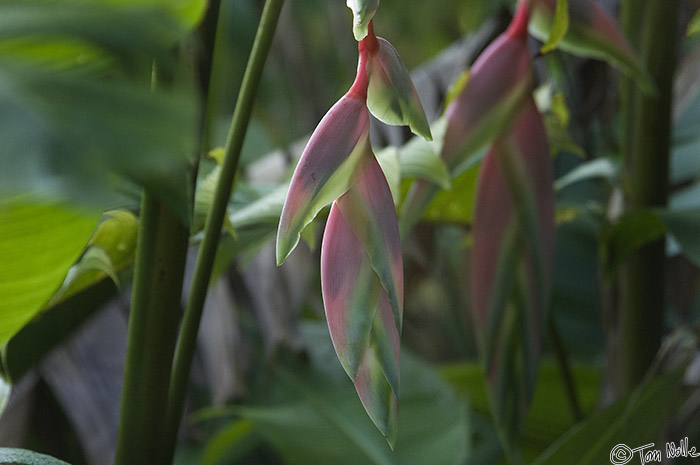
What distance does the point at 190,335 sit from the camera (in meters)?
0.30

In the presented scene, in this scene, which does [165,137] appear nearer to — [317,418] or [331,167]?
[331,167]

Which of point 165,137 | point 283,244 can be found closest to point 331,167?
point 283,244

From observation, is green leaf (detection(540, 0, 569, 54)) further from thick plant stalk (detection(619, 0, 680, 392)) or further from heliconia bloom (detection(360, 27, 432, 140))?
thick plant stalk (detection(619, 0, 680, 392))

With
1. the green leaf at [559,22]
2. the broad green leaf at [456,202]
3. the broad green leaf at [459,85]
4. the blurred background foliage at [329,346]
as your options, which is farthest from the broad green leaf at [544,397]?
the green leaf at [559,22]

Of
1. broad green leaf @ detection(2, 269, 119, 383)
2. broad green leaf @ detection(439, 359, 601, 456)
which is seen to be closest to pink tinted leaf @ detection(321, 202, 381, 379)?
broad green leaf @ detection(2, 269, 119, 383)

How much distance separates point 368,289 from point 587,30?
21cm

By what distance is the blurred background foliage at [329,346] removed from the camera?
431mm

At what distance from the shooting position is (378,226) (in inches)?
9.4

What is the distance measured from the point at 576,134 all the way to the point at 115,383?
1.89ft

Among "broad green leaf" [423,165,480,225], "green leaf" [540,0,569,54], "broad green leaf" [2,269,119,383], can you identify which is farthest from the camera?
"broad green leaf" [423,165,480,225]

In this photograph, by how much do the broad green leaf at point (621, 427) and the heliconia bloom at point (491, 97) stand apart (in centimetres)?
16

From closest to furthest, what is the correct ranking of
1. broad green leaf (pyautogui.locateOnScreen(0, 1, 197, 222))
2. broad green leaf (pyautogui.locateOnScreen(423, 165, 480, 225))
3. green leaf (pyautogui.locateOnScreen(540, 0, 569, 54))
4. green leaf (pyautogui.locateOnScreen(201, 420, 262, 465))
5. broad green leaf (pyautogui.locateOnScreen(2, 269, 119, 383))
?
broad green leaf (pyautogui.locateOnScreen(0, 1, 197, 222))
green leaf (pyautogui.locateOnScreen(540, 0, 569, 54))
broad green leaf (pyautogui.locateOnScreen(2, 269, 119, 383))
broad green leaf (pyautogui.locateOnScreen(423, 165, 480, 225))
green leaf (pyautogui.locateOnScreen(201, 420, 262, 465))

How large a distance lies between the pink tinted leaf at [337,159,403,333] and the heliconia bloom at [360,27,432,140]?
19mm

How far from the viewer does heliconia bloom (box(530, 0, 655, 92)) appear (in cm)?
36
